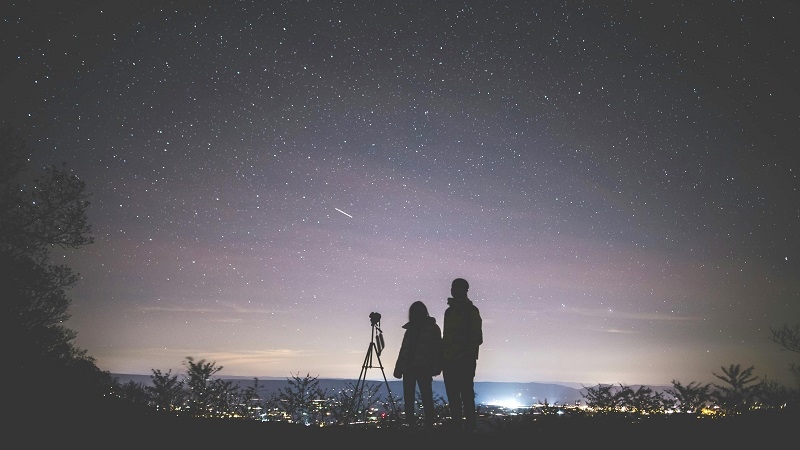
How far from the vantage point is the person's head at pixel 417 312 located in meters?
7.04

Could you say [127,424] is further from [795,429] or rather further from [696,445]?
[795,429]

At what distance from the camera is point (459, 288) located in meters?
6.55

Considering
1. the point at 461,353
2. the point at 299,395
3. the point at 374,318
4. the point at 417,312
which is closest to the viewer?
the point at 461,353

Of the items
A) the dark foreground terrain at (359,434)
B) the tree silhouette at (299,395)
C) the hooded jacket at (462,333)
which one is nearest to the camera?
A: the dark foreground terrain at (359,434)

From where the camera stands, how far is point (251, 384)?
1545 centimetres

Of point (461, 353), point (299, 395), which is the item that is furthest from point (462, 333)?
point (299, 395)

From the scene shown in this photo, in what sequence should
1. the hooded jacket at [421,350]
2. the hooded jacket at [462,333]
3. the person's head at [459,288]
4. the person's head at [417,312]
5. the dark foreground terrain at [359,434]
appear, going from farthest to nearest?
the person's head at [417,312] < the hooded jacket at [421,350] < the person's head at [459,288] < the hooded jacket at [462,333] < the dark foreground terrain at [359,434]

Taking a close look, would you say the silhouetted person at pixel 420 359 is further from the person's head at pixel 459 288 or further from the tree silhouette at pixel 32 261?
the tree silhouette at pixel 32 261

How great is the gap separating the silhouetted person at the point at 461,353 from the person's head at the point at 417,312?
618 mm

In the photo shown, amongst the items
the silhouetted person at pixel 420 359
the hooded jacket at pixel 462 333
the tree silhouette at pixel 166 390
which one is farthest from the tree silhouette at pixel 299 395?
the hooded jacket at pixel 462 333

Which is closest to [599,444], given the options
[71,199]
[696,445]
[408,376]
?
[696,445]

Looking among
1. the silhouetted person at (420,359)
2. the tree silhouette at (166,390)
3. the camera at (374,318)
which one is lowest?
the tree silhouette at (166,390)

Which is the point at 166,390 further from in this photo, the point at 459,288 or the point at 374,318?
the point at 459,288

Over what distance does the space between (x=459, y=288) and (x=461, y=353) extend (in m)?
0.87
